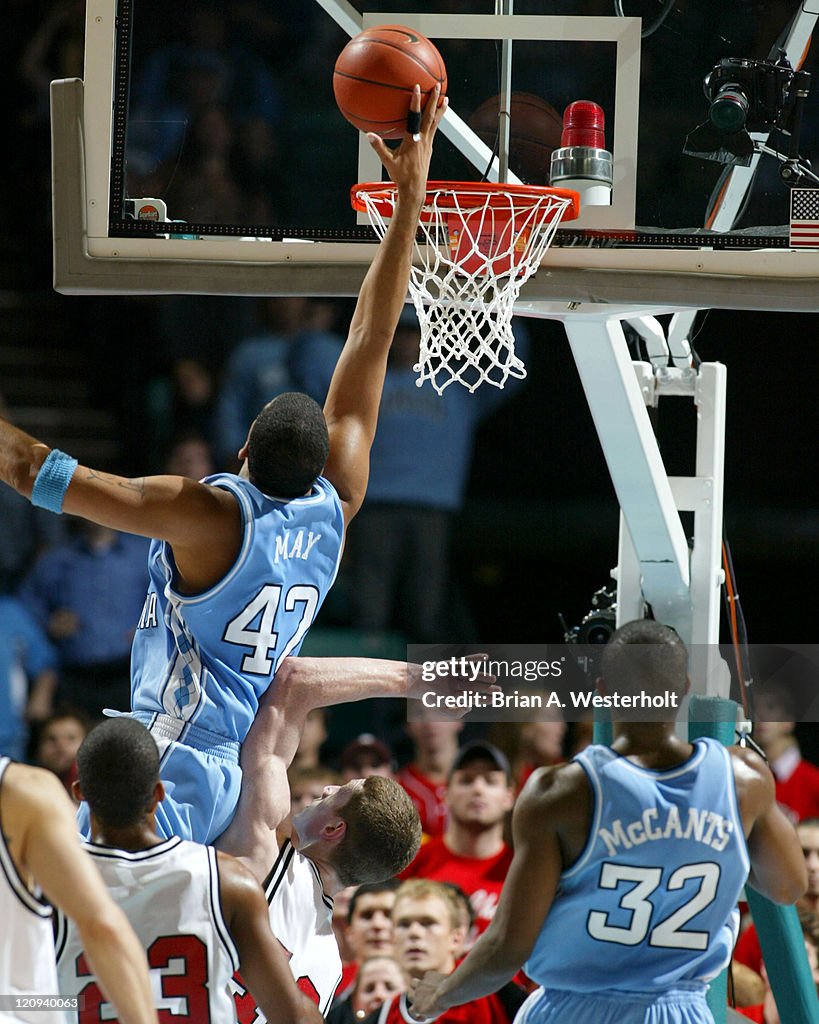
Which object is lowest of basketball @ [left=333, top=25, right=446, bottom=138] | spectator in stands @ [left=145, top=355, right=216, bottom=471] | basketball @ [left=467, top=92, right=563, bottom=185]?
basketball @ [left=333, top=25, right=446, bottom=138]

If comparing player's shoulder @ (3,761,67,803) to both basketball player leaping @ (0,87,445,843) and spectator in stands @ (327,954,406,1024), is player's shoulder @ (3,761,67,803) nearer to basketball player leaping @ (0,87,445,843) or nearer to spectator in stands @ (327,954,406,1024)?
basketball player leaping @ (0,87,445,843)

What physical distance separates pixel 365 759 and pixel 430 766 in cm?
33

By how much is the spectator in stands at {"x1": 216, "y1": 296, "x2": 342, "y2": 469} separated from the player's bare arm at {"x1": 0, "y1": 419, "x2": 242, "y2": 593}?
4.09m

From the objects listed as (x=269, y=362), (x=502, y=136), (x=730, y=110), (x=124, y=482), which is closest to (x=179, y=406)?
(x=269, y=362)

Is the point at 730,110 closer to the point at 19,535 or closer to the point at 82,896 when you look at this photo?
the point at 82,896

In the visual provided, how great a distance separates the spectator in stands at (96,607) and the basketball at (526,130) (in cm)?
375

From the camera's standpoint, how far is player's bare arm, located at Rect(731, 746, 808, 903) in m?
3.18

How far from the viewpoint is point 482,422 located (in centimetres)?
780

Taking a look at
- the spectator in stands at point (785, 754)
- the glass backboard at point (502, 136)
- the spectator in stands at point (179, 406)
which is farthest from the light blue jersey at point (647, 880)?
the spectator in stands at point (179, 406)

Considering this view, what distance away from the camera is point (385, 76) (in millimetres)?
3607

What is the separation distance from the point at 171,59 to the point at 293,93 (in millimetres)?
363

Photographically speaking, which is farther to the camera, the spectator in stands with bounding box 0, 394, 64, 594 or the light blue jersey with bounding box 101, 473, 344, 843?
the spectator in stands with bounding box 0, 394, 64, 594

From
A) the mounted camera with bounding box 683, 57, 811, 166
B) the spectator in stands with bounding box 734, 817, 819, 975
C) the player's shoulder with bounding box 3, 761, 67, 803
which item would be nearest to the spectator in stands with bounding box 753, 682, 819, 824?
the spectator in stands with bounding box 734, 817, 819, 975

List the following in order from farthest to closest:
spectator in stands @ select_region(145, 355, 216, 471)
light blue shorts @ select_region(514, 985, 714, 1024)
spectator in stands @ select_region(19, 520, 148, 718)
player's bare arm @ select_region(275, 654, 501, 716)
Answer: spectator in stands @ select_region(145, 355, 216, 471) < spectator in stands @ select_region(19, 520, 148, 718) < player's bare arm @ select_region(275, 654, 501, 716) < light blue shorts @ select_region(514, 985, 714, 1024)
